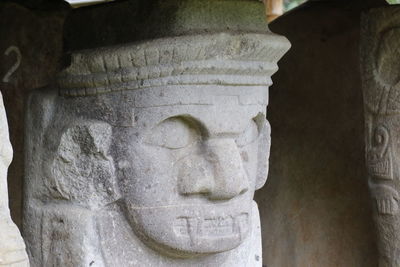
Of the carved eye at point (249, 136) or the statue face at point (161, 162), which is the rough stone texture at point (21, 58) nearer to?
the statue face at point (161, 162)

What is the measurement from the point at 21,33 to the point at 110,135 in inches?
37.5

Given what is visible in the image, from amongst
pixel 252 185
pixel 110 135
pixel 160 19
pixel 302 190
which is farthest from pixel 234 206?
pixel 302 190

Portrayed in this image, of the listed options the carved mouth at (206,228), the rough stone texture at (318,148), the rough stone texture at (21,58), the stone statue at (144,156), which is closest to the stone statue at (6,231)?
the stone statue at (144,156)

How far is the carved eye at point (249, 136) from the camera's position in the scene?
10.3 feet

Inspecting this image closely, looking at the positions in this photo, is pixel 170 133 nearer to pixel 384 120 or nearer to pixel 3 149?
pixel 3 149

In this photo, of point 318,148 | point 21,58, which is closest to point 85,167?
point 21,58

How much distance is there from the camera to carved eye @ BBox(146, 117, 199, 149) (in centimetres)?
298

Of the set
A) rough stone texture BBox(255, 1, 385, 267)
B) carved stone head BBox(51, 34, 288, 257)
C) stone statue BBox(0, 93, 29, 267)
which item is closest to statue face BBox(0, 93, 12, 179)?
stone statue BBox(0, 93, 29, 267)

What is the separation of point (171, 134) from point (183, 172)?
0.13m

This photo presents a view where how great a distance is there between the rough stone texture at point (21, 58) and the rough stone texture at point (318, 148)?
1247mm

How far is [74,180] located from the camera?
3.00 metres

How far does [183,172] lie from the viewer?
3000 mm

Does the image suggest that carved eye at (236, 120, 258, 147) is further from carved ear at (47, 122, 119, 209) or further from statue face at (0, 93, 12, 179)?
statue face at (0, 93, 12, 179)

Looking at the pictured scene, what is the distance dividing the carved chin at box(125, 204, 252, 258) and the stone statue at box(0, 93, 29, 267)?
0.71m
